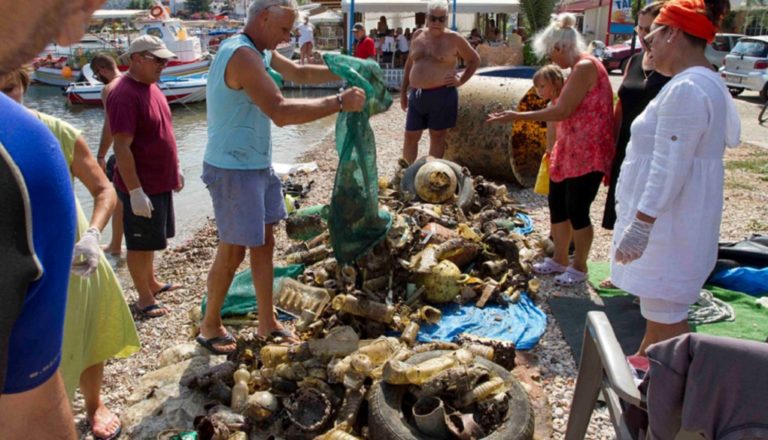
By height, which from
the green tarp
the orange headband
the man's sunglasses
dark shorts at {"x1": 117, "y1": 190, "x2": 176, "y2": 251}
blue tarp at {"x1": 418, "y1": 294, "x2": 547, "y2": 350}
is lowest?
blue tarp at {"x1": 418, "y1": 294, "x2": 547, "y2": 350}

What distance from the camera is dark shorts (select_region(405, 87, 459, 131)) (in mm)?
7316

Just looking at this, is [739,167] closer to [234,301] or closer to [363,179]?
[363,179]

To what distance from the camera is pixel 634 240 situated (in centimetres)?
293

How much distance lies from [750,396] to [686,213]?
58.3 inches

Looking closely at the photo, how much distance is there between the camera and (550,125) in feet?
18.4

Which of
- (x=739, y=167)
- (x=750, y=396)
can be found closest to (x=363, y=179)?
(x=750, y=396)

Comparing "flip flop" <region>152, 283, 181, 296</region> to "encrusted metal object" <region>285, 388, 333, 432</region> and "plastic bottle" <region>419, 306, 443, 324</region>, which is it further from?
"encrusted metal object" <region>285, 388, 333, 432</region>

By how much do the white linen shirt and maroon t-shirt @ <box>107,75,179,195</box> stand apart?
3.38 meters

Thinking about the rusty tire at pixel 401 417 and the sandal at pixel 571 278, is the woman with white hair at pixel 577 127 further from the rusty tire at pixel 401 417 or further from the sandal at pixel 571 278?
the rusty tire at pixel 401 417

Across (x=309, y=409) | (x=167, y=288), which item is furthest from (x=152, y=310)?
(x=309, y=409)

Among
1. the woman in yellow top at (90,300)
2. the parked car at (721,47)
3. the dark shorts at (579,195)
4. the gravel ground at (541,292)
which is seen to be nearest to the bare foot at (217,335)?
the gravel ground at (541,292)

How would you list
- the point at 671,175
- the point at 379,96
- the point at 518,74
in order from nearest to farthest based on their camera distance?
1. the point at 671,175
2. the point at 379,96
3. the point at 518,74

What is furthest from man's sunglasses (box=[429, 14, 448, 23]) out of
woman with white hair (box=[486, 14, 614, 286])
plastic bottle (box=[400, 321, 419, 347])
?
plastic bottle (box=[400, 321, 419, 347])

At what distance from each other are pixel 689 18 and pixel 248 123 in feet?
7.80
